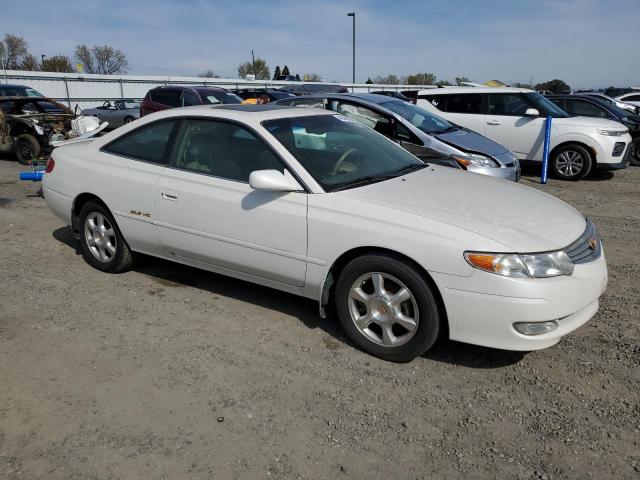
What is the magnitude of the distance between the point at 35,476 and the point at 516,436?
232cm

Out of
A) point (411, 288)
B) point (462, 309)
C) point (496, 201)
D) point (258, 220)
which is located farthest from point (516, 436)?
point (258, 220)

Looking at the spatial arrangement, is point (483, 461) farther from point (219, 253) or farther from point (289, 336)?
point (219, 253)

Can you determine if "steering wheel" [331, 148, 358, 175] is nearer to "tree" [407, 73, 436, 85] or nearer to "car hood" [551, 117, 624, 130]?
"car hood" [551, 117, 624, 130]

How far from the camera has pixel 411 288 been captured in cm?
322

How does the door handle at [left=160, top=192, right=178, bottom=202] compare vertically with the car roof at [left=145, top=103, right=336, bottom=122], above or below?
below

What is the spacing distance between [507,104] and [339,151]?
7138mm

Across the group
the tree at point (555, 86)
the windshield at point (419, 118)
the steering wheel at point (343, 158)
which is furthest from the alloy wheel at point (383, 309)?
the tree at point (555, 86)

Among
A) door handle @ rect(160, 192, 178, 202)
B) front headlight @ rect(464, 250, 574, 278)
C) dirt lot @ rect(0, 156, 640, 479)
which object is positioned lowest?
dirt lot @ rect(0, 156, 640, 479)

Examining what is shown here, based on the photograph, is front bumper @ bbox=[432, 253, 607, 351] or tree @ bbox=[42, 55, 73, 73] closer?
front bumper @ bbox=[432, 253, 607, 351]

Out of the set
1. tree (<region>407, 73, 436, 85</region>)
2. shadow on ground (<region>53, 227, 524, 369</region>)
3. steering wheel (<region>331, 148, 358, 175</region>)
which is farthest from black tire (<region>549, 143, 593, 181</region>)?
tree (<region>407, 73, 436, 85</region>)

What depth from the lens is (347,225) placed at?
3398mm

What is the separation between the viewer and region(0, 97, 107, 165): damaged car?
10.9m

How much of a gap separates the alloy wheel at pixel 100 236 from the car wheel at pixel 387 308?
2.40m

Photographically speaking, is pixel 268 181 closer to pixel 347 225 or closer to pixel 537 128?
pixel 347 225
